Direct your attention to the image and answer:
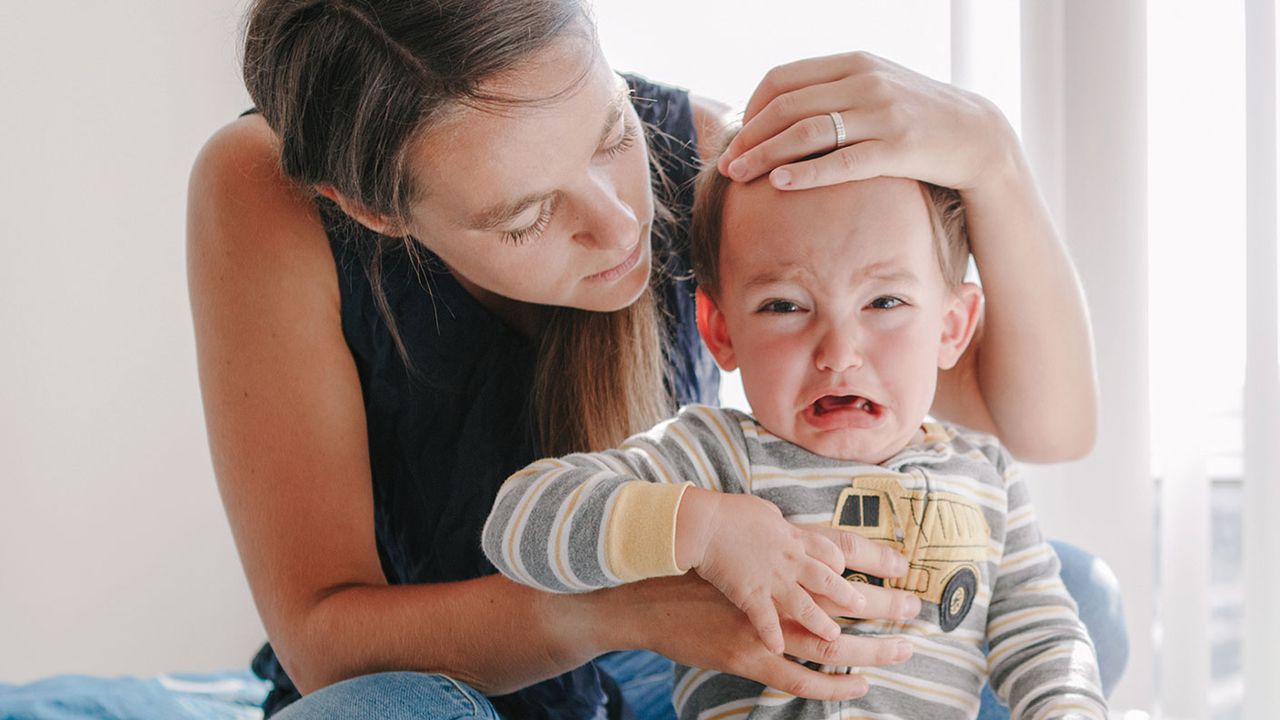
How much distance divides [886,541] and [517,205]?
439mm

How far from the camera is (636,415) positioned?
4.38 ft

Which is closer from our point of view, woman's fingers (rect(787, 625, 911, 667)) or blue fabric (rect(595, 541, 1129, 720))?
woman's fingers (rect(787, 625, 911, 667))

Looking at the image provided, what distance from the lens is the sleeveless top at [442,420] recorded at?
1302mm

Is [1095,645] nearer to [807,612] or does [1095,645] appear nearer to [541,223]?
[807,612]

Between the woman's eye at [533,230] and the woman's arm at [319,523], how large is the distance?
0.28 m

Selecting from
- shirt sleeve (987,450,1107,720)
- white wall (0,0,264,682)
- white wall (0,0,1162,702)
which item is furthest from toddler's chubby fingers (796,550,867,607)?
white wall (0,0,264,682)

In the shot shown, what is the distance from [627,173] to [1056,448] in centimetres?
57

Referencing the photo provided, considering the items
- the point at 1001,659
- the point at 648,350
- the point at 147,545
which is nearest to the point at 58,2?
the point at 147,545

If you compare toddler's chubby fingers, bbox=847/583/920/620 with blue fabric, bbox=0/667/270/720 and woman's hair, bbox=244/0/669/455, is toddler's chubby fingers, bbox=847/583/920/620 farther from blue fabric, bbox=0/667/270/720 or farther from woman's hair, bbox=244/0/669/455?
blue fabric, bbox=0/667/270/720

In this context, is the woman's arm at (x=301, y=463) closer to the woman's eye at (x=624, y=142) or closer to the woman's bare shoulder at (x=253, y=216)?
the woman's bare shoulder at (x=253, y=216)

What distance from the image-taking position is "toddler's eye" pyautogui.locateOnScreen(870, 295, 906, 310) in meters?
1.04

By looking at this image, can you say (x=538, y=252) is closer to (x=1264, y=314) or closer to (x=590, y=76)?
(x=590, y=76)

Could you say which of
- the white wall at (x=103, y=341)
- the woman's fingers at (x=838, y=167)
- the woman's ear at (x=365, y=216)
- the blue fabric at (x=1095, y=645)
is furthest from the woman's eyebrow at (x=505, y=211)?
the white wall at (x=103, y=341)

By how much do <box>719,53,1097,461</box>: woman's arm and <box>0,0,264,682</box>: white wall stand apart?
5.90 ft
